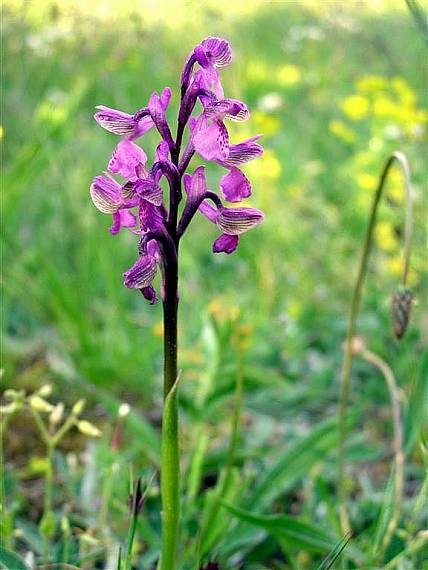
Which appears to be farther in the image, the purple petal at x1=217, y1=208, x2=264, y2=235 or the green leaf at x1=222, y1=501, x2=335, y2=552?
the green leaf at x1=222, y1=501, x2=335, y2=552

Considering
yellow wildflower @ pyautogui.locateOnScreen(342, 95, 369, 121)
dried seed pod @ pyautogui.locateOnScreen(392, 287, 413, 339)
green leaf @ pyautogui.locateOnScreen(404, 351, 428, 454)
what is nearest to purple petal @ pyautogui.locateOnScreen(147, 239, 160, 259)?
dried seed pod @ pyautogui.locateOnScreen(392, 287, 413, 339)

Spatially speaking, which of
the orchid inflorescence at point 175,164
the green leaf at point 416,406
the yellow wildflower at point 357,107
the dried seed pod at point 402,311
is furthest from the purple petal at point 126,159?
the yellow wildflower at point 357,107

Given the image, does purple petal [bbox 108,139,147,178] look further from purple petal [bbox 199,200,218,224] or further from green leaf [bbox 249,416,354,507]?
green leaf [bbox 249,416,354,507]

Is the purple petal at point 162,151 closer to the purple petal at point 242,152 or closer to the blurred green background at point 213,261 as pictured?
the purple petal at point 242,152

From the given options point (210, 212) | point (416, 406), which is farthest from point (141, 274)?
point (416, 406)

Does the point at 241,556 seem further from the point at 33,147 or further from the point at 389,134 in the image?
the point at 389,134

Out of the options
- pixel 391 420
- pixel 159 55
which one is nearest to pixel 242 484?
pixel 391 420
